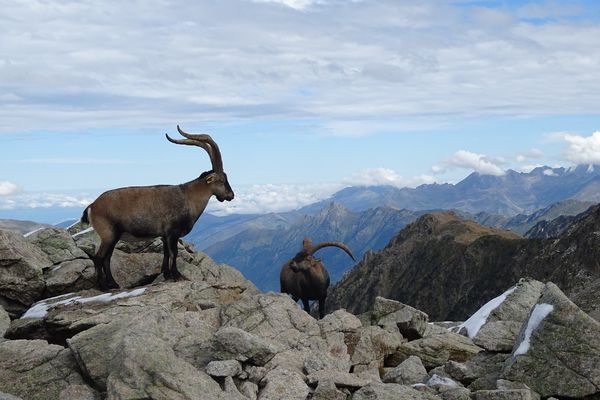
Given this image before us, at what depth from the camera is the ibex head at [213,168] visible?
2397cm

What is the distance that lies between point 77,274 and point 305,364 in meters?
10.3

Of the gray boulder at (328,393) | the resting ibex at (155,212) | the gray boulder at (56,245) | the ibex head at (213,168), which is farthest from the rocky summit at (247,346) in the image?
the ibex head at (213,168)

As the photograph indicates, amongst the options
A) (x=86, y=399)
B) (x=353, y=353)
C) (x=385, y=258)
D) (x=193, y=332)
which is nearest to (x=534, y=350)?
(x=353, y=353)

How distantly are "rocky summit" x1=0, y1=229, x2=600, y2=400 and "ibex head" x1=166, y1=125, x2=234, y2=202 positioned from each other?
3382 mm

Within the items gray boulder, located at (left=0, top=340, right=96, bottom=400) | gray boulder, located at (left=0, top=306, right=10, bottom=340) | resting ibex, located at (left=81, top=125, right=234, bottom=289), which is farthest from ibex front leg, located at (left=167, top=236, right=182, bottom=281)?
gray boulder, located at (left=0, top=340, right=96, bottom=400)

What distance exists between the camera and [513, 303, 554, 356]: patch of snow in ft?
52.3

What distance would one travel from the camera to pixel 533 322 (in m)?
16.3

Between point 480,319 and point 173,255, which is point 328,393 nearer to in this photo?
point 173,255

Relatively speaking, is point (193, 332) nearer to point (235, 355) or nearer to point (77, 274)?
A: point (235, 355)

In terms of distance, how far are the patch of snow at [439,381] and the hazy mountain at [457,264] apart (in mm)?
73861

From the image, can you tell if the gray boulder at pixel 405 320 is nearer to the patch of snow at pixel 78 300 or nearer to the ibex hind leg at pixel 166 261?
the ibex hind leg at pixel 166 261

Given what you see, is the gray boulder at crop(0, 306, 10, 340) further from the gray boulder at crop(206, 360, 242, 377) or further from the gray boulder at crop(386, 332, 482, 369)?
the gray boulder at crop(386, 332, 482, 369)

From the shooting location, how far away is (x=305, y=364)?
16.0 m

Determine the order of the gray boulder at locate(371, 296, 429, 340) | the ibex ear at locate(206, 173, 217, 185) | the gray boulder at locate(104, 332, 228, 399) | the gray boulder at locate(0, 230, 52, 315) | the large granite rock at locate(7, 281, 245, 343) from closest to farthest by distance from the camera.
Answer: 1. the gray boulder at locate(104, 332, 228, 399)
2. the large granite rock at locate(7, 281, 245, 343)
3. the gray boulder at locate(371, 296, 429, 340)
4. the gray boulder at locate(0, 230, 52, 315)
5. the ibex ear at locate(206, 173, 217, 185)
